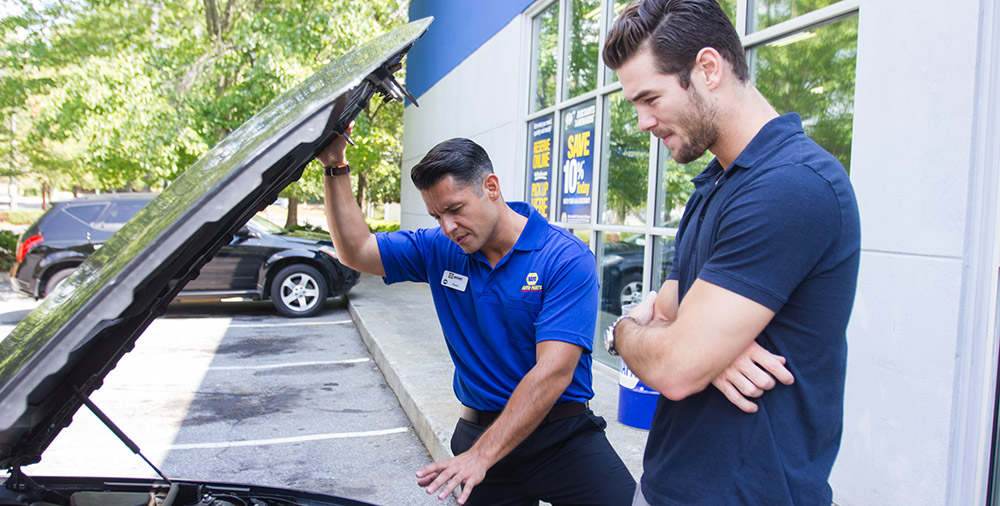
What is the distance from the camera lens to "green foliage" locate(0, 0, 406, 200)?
1325 centimetres

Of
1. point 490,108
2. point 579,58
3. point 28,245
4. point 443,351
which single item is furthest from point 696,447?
point 28,245

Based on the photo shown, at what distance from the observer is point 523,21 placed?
375 inches

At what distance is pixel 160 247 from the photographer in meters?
1.08

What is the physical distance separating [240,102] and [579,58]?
28.8ft

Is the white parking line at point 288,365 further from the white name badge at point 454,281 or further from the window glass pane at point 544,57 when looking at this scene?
the white name badge at point 454,281

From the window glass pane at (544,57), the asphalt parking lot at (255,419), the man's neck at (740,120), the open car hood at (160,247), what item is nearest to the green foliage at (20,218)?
the asphalt parking lot at (255,419)

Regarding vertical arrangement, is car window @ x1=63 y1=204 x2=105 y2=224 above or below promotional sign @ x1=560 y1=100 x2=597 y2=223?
below

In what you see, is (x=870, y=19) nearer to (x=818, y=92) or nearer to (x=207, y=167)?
(x=818, y=92)

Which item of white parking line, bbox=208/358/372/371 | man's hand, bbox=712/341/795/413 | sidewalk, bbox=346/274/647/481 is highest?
man's hand, bbox=712/341/795/413

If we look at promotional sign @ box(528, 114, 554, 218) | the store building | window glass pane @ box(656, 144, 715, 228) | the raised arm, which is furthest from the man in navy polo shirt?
promotional sign @ box(528, 114, 554, 218)

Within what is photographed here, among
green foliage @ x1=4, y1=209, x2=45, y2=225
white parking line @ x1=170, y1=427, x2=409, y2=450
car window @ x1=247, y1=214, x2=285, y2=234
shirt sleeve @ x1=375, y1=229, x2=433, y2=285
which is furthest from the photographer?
green foliage @ x1=4, y1=209, x2=45, y2=225

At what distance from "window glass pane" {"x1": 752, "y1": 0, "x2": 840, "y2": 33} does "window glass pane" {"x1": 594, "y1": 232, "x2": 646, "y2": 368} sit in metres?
2.05

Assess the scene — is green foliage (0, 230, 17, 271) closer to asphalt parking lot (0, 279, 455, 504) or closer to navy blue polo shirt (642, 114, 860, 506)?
asphalt parking lot (0, 279, 455, 504)

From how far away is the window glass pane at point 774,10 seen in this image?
14.1ft
